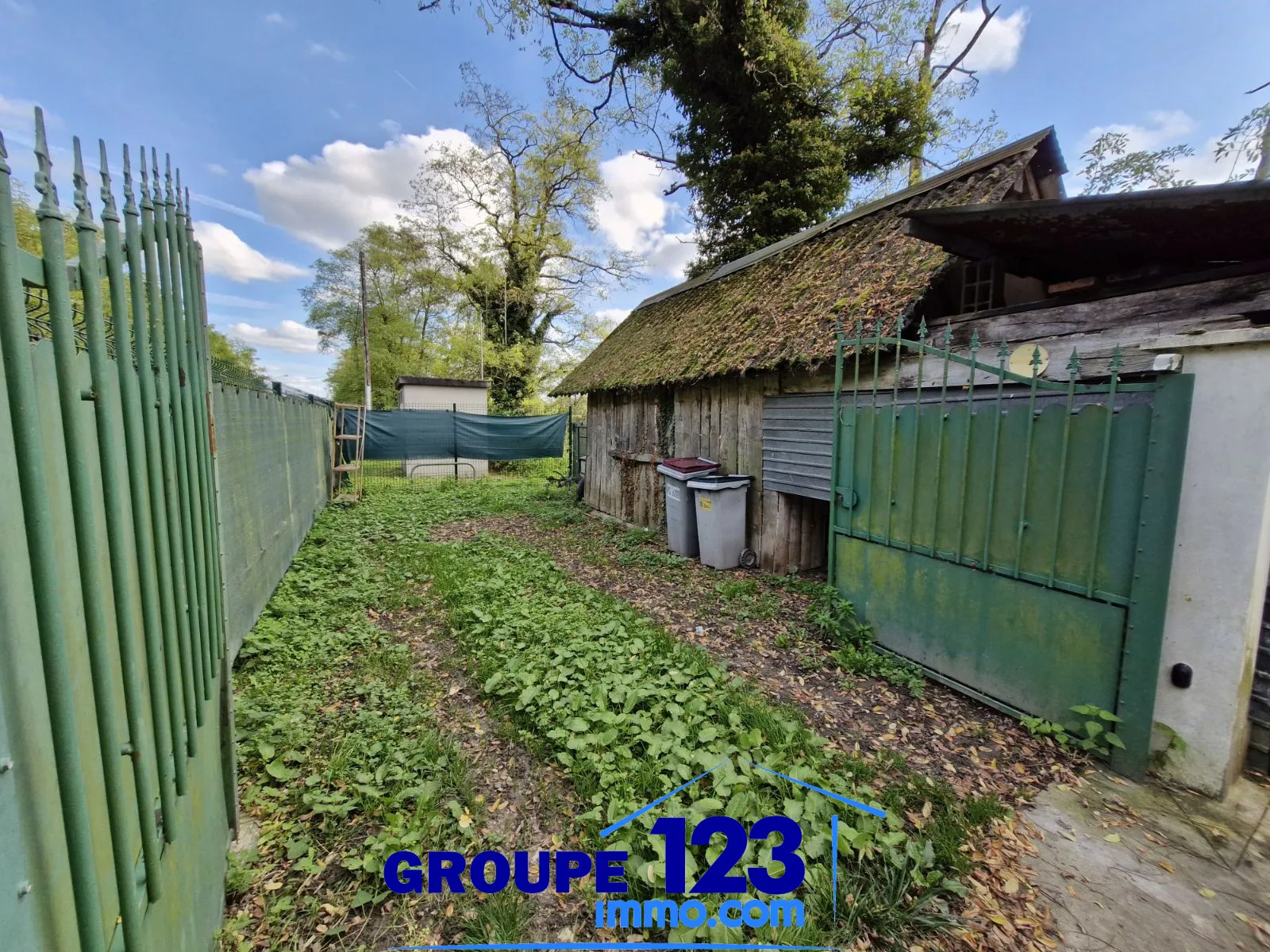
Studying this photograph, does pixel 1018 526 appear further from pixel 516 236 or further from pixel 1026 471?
pixel 516 236

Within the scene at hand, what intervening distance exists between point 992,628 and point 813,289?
400 cm

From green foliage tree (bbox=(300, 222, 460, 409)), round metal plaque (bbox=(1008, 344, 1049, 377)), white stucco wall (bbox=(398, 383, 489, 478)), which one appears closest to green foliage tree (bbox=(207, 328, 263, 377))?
green foliage tree (bbox=(300, 222, 460, 409))

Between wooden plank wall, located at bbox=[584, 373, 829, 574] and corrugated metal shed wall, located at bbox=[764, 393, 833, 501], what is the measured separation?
13 cm

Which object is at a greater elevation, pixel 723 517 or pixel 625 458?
pixel 625 458

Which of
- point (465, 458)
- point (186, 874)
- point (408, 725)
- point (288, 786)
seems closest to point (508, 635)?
point (408, 725)

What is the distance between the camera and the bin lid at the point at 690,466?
607 cm

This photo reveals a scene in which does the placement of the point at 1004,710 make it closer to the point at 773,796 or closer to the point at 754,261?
the point at 773,796

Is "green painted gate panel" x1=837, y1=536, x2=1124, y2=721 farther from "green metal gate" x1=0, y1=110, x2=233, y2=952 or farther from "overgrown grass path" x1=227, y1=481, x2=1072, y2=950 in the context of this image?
"green metal gate" x1=0, y1=110, x2=233, y2=952

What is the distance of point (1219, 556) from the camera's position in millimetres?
2262

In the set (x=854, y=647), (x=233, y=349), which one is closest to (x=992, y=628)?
(x=854, y=647)

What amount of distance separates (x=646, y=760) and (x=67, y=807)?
210 cm

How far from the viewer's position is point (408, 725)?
2.79m

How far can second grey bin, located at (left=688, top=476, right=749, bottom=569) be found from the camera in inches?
221

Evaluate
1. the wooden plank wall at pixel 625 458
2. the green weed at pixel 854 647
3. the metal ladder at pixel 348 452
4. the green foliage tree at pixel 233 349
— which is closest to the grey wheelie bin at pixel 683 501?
the wooden plank wall at pixel 625 458
